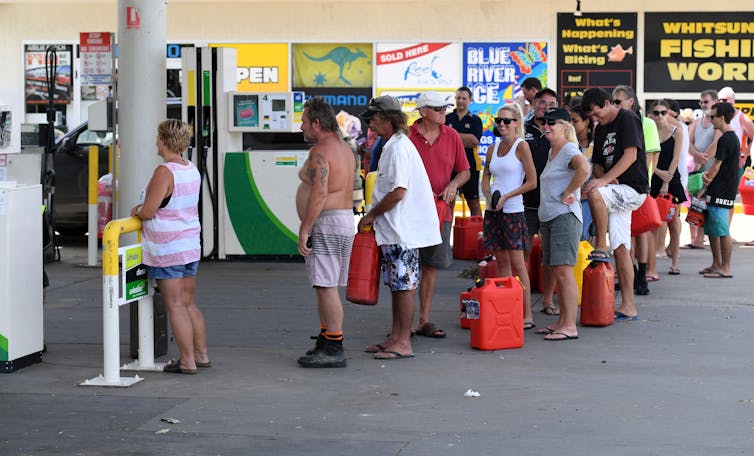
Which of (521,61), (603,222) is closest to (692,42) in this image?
(521,61)

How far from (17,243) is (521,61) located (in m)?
14.7

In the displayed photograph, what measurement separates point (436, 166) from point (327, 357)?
190 centimetres

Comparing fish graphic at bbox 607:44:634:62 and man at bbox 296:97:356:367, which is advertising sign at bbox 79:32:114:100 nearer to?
man at bbox 296:97:356:367

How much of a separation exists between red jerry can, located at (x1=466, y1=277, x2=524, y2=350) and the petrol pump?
5.24 m

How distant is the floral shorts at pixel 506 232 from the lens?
9.70 metres

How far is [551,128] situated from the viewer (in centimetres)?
940

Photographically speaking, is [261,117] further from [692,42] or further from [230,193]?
[692,42]

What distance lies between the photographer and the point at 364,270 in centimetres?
855

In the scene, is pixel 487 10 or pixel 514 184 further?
pixel 487 10

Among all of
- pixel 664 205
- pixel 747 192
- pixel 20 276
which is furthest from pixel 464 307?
pixel 747 192

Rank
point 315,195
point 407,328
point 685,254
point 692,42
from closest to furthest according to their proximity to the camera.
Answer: point 315,195 → point 407,328 → point 685,254 → point 692,42

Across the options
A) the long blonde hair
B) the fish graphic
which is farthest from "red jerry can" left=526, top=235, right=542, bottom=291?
the fish graphic

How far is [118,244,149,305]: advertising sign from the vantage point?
7812mm

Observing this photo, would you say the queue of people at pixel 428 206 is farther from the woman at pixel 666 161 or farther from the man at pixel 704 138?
the man at pixel 704 138
